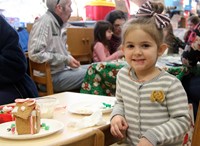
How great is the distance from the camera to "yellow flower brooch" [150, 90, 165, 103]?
1205 millimetres

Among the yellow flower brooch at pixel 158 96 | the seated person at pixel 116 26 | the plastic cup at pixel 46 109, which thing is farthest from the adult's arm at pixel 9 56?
→ the seated person at pixel 116 26

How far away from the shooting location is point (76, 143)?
1.05m

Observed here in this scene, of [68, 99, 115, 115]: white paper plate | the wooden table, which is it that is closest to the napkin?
Answer: the wooden table

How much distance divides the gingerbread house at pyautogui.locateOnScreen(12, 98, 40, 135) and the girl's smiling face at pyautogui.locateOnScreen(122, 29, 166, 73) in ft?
1.51

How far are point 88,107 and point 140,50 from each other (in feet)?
1.46

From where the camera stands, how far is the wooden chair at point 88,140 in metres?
1.05

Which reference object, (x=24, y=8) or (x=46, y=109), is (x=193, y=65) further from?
(x=24, y=8)

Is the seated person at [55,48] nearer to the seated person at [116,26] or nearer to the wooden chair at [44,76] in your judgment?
the wooden chair at [44,76]

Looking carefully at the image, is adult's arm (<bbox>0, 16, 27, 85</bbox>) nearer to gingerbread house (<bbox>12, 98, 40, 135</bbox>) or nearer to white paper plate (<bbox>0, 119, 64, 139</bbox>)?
white paper plate (<bbox>0, 119, 64, 139</bbox>)

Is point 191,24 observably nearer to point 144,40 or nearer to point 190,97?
point 190,97

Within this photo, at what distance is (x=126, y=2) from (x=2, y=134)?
4339mm

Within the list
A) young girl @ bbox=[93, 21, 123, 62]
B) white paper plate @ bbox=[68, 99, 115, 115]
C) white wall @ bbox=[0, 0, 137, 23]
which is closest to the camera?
white paper plate @ bbox=[68, 99, 115, 115]

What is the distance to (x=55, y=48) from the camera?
10.5ft

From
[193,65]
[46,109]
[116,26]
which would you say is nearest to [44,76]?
[193,65]
